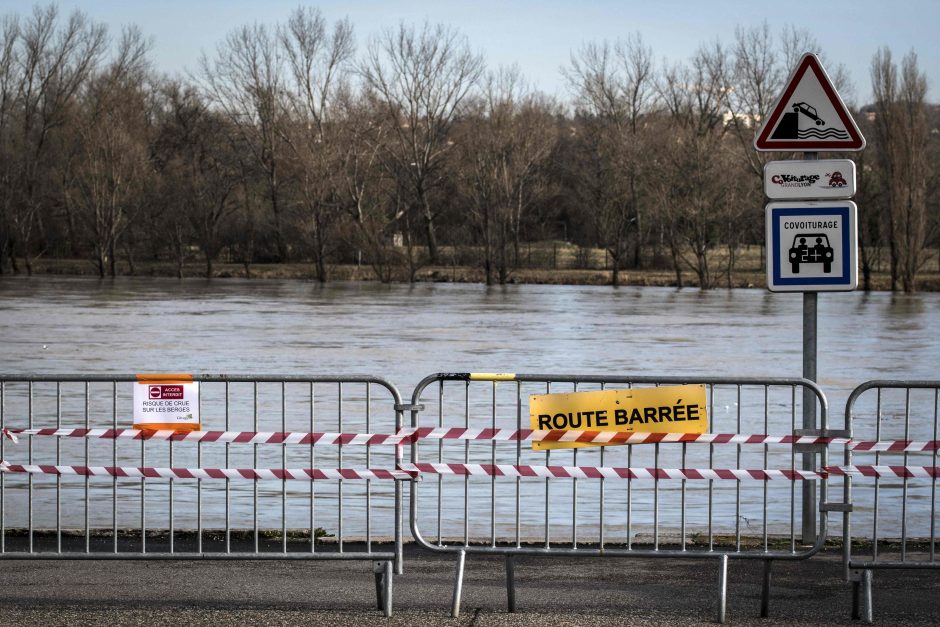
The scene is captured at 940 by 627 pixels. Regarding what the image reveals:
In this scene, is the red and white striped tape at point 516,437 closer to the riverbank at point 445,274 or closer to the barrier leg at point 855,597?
the barrier leg at point 855,597

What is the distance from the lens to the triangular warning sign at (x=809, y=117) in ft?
27.1

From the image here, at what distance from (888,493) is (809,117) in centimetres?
468

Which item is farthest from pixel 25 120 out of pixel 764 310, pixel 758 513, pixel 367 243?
pixel 758 513

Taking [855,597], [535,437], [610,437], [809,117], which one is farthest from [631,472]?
[809,117]

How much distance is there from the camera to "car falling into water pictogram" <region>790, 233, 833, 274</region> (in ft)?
27.4

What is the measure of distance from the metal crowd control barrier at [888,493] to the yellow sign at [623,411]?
85 cm

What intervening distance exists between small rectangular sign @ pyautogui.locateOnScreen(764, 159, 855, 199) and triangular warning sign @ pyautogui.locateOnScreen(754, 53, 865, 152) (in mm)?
110

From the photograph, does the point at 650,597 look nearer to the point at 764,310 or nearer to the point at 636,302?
the point at 764,310

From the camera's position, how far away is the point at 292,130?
292ft

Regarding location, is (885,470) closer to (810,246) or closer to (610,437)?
(610,437)

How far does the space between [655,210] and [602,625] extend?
67263 millimetres

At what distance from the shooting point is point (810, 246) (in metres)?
8.38

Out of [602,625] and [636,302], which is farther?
[636,302]

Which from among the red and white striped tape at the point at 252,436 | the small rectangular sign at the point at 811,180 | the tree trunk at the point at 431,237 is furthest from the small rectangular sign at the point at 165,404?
the tree trunk at the point at 431,237
